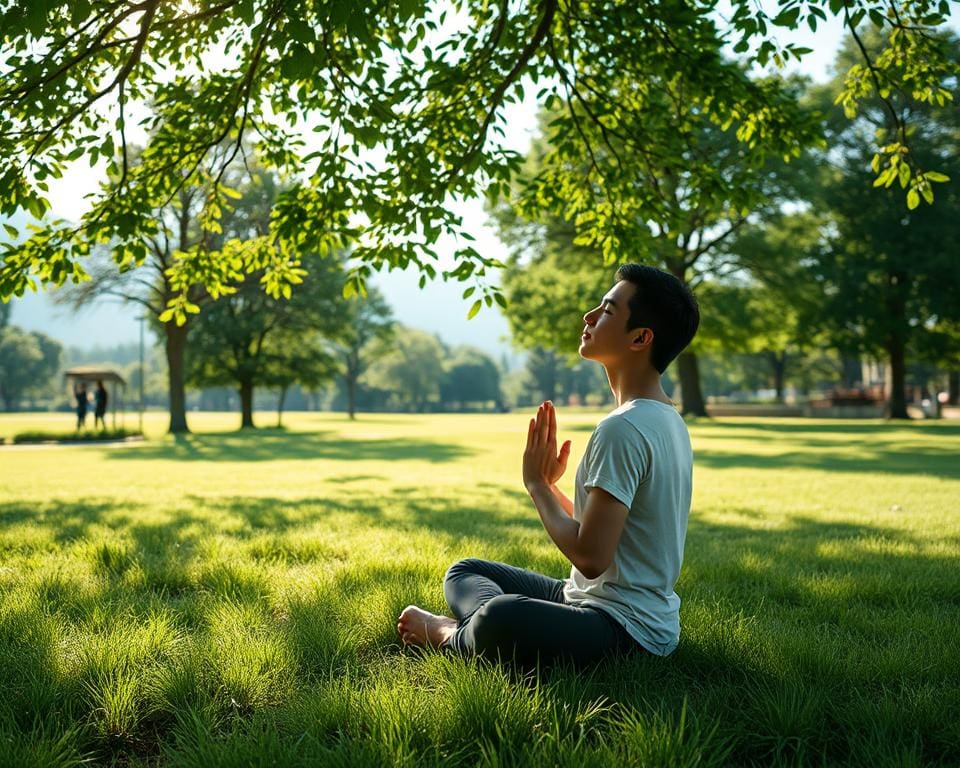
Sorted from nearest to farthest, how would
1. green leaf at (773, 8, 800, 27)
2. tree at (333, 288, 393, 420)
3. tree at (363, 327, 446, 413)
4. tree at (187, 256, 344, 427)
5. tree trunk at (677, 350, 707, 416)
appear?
green leaf at (773, 8, 800, 27)
tree trunk at (677, 350, 707, 416)
tree at (187, 256, 344, 427)
tree at (333, 288, 393, 420)
tree at (363, 327, 446, 413)

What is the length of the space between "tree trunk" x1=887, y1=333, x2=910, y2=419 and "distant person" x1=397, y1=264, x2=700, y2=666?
1430 inches

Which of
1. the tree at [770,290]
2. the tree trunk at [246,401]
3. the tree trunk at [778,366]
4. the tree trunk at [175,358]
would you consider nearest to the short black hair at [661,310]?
the tree at [770,290]

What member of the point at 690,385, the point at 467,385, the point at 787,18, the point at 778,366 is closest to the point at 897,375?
the point at 690,385

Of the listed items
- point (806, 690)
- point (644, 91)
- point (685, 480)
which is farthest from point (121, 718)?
point (644, 91)

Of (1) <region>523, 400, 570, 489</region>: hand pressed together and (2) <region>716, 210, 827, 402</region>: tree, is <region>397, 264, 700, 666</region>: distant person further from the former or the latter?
(2) <region>716, 210, 827, 402</region>: tree

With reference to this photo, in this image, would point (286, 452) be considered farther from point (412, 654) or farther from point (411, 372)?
point (411, 372)

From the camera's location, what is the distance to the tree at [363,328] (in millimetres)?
40250

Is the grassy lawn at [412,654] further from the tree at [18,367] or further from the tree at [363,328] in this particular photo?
the tree at [18,367]

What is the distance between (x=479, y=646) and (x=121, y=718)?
138 centimetres

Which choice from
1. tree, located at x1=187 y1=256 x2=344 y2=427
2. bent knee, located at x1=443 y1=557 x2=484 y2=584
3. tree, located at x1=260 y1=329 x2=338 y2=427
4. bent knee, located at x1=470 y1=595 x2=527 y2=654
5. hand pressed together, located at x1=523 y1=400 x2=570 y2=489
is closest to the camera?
bent knee, located at x1=470 y1=595 x2=527 y2=654

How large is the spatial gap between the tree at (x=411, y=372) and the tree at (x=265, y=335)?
68.0 m

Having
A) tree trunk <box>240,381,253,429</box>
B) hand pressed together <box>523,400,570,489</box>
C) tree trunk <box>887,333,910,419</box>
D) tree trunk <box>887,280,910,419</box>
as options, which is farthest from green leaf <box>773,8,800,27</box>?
tree trunk <box>240,381,253,429</box>

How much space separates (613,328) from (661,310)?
215mm

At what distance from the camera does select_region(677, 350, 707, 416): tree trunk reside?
3656 cm
